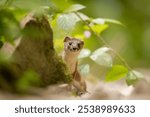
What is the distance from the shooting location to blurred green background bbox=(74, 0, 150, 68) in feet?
5.04

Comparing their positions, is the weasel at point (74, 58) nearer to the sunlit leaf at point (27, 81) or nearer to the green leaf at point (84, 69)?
the green leaf at point (84, 69)

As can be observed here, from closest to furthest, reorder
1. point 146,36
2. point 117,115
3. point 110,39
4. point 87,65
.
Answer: point 117,115
point 87,65
point 146,36
point 110,39

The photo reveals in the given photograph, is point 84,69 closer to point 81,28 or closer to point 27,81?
point 81,28

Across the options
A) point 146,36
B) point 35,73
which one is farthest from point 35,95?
point 146,36

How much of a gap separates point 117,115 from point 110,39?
467 millimetres

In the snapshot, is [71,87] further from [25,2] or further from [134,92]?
[25,2]

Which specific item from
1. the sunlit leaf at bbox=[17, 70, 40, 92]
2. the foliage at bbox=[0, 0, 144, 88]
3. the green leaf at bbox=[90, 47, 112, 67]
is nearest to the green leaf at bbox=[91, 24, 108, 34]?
the foliage at bbox=[0, 0, 144, 88]

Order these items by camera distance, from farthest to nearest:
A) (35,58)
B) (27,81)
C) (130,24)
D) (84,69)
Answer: (130,24) → (84,69) → (35,58) → (27,81)

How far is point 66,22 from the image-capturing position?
1.29m

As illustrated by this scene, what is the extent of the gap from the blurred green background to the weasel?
167mm

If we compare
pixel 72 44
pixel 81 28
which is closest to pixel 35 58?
pixel 72 44

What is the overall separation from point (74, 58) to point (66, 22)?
15 cm

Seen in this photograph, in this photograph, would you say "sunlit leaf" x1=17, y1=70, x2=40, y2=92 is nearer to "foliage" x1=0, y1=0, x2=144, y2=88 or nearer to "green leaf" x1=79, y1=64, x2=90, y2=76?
"foliage" x1=0, y1=0, x2=144, y2=88

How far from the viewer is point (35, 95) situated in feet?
4.01
